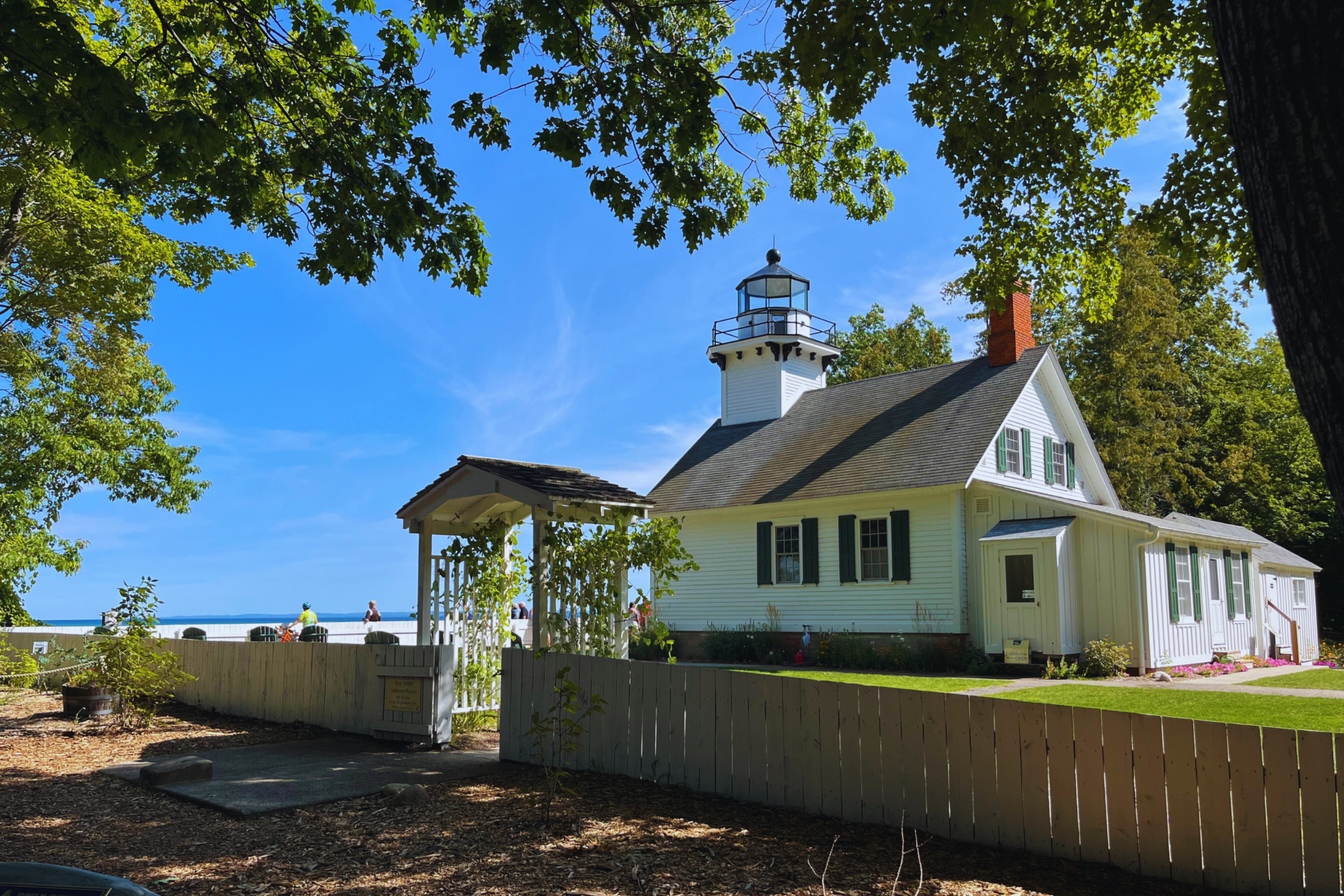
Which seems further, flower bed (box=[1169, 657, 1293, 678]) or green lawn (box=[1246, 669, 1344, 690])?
flower bed (box=[1169, 657, 1293, 678])

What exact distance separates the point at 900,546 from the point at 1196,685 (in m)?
6.51

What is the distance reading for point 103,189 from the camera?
45.8 ft

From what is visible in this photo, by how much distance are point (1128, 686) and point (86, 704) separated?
49.6ft

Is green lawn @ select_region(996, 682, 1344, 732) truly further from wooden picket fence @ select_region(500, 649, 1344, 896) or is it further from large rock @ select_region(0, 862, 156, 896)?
large rock @ select_region(0, 862, 156, 896)

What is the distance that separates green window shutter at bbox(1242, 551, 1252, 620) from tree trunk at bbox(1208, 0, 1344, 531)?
23.0 metres

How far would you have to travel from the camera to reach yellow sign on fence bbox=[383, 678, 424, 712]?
9531 mm

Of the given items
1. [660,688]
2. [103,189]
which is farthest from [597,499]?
[103,189]

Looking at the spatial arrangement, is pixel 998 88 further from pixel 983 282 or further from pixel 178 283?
pixel 178 283

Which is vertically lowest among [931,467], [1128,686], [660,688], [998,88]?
[1128,686]

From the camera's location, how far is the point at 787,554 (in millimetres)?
22750

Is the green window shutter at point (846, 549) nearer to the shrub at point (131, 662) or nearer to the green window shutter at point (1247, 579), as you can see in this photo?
the green window shutter at point (1247, 579)

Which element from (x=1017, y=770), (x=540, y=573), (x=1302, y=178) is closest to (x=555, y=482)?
(x=540, y=573)

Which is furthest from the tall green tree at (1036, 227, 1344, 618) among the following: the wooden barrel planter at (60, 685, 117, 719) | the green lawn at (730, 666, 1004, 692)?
the wooden barrel planter at (60, 685, 117, 719)

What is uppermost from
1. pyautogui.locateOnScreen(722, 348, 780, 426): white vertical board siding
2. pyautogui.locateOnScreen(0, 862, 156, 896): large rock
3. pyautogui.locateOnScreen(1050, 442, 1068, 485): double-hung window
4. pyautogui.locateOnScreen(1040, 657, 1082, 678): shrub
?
pyautogui.locateOnScreen(722, 348, 780, 426): white vertical board siding
